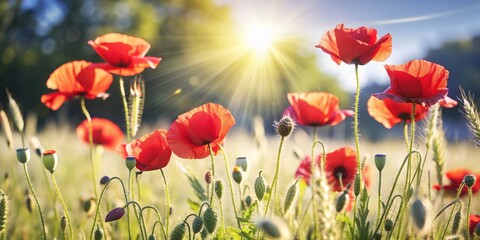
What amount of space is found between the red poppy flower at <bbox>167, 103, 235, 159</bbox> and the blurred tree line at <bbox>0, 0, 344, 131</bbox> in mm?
17563

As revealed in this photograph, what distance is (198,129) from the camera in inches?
55.6

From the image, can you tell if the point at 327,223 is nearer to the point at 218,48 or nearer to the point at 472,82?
the point at 218,48

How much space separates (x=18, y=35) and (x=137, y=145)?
2432 centimetres

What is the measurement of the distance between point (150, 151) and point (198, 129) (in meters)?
0.17

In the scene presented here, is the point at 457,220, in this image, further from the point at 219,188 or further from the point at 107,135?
the point at 107,135

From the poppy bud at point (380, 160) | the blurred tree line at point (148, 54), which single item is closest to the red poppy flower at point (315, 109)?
the poppy bud at point (380, 160)

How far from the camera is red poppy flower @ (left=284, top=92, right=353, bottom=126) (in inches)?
71.6

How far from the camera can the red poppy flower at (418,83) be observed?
1.43 m

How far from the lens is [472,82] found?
81.8 ft

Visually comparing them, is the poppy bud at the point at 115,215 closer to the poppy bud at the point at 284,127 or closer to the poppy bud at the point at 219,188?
the poppy bud at the point at 219,188

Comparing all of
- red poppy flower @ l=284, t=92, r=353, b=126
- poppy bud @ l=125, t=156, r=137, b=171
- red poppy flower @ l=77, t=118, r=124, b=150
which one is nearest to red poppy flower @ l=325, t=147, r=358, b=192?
red poppy flower @ l=284, t=92, r=353, b=126

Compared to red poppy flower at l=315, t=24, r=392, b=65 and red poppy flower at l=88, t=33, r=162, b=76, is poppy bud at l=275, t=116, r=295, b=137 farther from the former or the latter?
red poppy flower at l=88, t=33, r=162, b=76

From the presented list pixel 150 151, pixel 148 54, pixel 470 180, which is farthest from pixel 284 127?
pixel 148 54

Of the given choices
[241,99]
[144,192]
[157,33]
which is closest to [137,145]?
[144,192]
